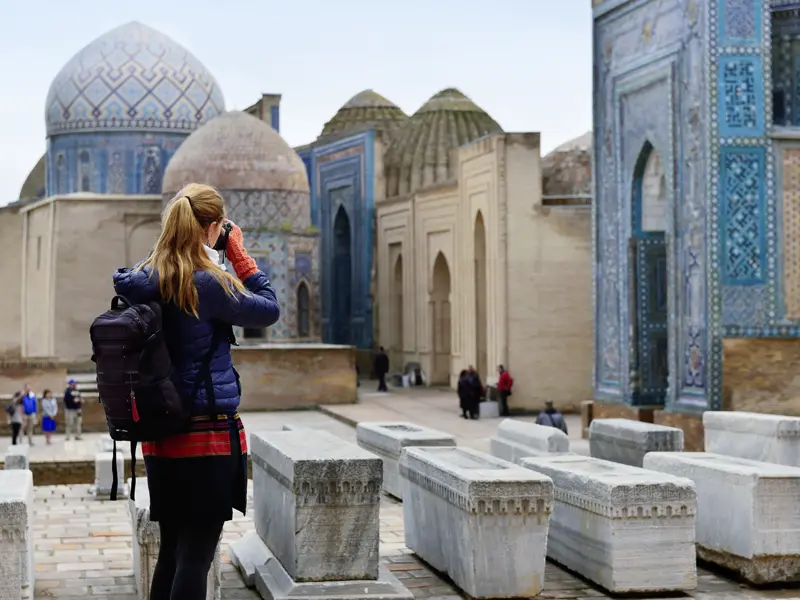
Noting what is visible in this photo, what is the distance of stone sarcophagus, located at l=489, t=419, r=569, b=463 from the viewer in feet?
37.6

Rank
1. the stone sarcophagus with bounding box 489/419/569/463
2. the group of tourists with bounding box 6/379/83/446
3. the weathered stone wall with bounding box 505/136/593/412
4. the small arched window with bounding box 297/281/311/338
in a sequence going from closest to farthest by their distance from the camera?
the stone sarcophagus with bounding box 489/419/569/463 → the group of tourists with bounding box 6/379/83/446 → the weathered stone wall with bounding box 505/136/593/412 → the small arched window with bounding box 297/281/311/338

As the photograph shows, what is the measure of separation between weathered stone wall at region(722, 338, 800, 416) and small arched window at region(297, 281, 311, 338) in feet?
51.3

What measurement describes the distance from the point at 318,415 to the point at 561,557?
16.9 meters

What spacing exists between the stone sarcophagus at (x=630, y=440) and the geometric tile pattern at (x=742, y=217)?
183 inches

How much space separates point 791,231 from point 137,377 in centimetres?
1186

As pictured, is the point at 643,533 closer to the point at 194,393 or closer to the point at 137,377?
the point at 194,393

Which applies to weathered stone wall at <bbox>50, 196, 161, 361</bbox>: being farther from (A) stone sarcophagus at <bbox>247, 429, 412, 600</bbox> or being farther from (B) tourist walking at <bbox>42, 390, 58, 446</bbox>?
(A) stone sarcophagus at <bbox>247, 429, 412, 600</bbox>

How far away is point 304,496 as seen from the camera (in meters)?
7.48

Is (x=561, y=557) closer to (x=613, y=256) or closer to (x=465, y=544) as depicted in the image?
(x=465, y=544)

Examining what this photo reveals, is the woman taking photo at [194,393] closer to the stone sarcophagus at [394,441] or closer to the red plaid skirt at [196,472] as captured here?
the red plaid skirt at [196,472]

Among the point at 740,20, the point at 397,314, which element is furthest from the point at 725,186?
the point at 397,314

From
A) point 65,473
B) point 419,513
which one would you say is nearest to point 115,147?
point 65,473

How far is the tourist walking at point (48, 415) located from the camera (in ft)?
69.1

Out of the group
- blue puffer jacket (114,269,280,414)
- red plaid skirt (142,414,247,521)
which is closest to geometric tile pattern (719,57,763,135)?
blue puffer jacket (114,269,280,414)
